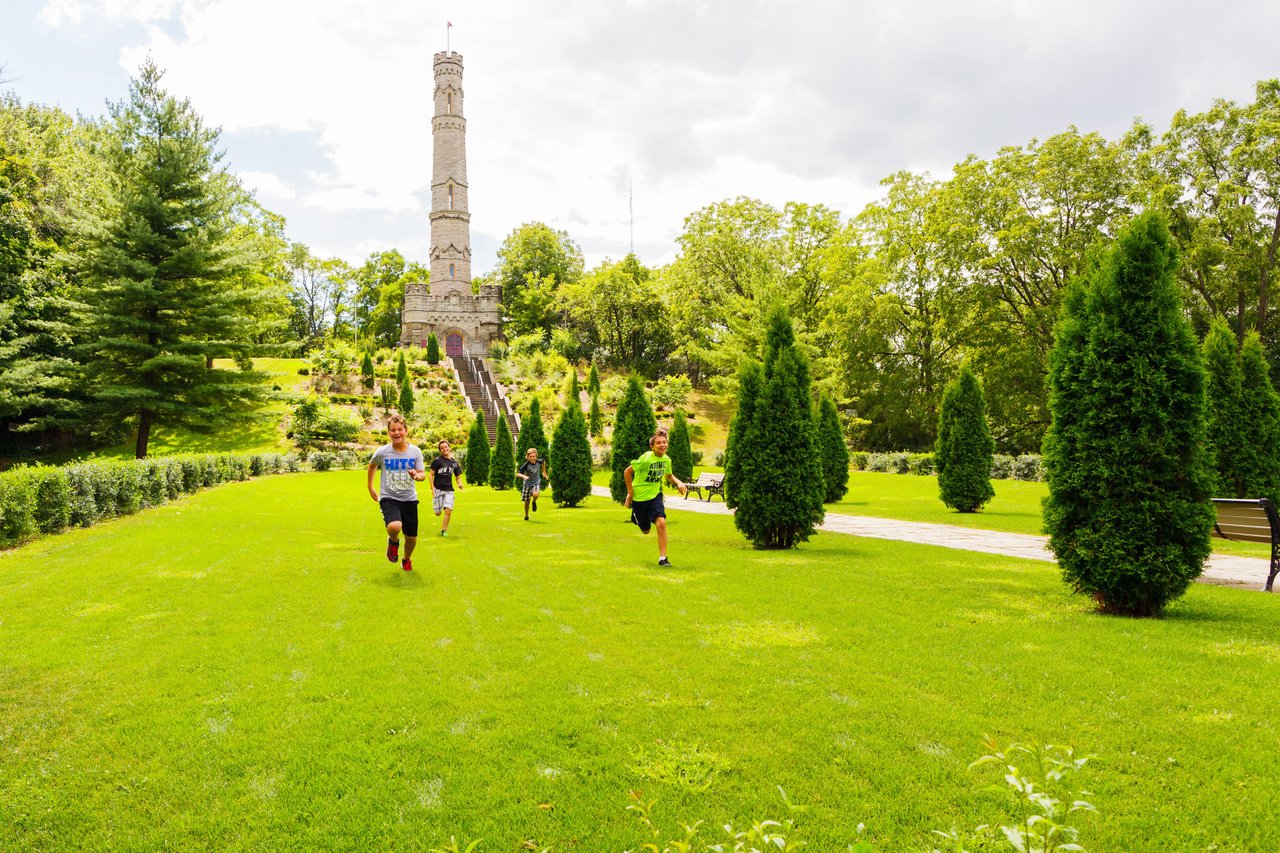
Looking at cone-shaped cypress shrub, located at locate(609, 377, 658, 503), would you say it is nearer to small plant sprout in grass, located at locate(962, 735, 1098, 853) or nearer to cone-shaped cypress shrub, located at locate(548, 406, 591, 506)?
cone-shaped cypress shrub, located at locate(548, 406, 591, 506)

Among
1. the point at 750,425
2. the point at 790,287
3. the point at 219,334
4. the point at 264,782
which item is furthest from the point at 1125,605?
the point at 790,287

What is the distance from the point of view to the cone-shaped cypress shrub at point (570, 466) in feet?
60.0

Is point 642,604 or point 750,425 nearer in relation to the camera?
point 642,604

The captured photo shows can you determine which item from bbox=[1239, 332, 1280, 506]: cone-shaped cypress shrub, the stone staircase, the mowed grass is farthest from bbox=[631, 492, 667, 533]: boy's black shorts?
the stone staircase

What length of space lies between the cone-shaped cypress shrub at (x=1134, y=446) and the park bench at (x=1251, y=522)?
1.35m

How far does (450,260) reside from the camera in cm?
5662

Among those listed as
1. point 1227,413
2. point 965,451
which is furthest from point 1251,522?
point 965,451

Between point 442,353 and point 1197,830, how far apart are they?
174 feet

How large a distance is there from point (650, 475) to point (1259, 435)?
12.6 m

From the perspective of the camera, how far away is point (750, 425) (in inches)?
420

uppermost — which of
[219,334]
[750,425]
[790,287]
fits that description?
[790,287]

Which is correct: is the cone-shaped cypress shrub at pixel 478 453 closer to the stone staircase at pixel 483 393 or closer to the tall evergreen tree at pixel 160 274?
the tall evergreen tree at pixel 160 274

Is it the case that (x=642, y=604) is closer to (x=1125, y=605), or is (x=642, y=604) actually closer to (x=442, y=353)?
(x=1125, y=605)

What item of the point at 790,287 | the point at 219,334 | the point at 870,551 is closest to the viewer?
the point at 870,551
